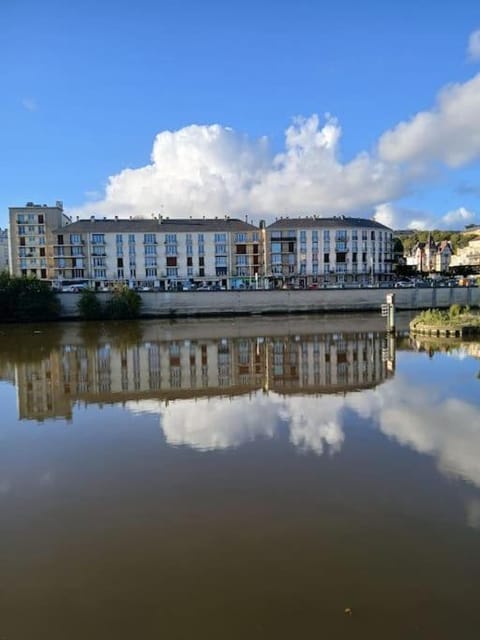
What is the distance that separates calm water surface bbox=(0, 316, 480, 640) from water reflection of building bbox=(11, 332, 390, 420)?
0.31 m

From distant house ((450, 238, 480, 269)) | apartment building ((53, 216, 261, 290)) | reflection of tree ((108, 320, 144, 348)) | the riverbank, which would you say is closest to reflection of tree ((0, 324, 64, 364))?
reflection of tree ((108, 320, 144, 348))

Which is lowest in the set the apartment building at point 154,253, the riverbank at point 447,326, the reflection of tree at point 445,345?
the reflection of tree at point 445,345

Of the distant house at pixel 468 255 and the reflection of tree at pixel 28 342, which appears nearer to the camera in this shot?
the reflection of tree at pixel 28 342

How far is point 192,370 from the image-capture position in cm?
2456

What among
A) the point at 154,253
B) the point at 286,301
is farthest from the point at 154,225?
the point at 286,301

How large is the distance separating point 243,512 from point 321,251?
244 ft

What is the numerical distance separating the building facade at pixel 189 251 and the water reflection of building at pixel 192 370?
44.2 metres

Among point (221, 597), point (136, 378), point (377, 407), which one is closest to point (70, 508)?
point (221, 597)

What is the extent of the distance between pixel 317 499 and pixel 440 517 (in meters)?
1.97

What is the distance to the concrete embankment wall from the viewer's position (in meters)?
60.9

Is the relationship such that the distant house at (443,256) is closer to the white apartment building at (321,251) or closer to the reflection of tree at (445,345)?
the white apartment building at (321,251)

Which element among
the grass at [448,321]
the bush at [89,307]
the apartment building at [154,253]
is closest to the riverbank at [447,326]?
the grass at [448,321]

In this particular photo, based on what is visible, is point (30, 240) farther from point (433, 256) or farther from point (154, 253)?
point (433, 256)

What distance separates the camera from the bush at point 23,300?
5494 cm
